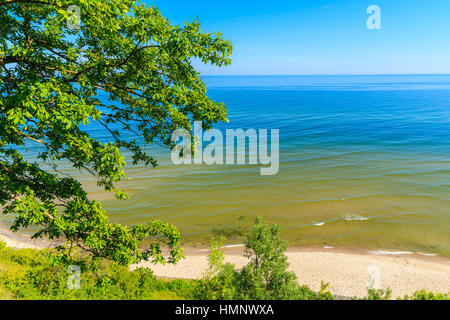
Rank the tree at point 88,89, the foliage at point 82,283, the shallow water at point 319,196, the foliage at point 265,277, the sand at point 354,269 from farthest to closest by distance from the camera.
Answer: the shallow water at point 319,196 → the sand at point 354,269 → the foliage at point 82,283 → the foliage at point 265,277 → the tree at point 88,89

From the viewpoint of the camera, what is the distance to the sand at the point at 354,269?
14.1 meters

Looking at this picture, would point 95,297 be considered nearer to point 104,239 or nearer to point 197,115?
point 104,239

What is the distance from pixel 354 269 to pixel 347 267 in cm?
39

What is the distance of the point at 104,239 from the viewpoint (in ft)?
26.3

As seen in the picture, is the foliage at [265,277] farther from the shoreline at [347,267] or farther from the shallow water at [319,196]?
the shallow water at [319,196]

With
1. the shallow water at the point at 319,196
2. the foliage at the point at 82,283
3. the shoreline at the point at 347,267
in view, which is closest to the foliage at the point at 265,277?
the foliage at the point at 82,283

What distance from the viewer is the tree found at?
241 inches

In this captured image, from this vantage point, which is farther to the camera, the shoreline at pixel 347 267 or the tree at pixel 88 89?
the shoreline at pixel 347 267

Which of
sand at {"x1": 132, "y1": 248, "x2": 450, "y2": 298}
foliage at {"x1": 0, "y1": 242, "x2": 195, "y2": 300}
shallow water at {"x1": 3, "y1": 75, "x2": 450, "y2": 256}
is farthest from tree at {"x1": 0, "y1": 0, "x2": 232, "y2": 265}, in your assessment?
shallow water at {"x1": 3, "y1": 75, "x2": 450, "y2": 256}

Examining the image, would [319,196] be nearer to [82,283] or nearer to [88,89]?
[82,283]

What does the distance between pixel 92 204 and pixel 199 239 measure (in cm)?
1338

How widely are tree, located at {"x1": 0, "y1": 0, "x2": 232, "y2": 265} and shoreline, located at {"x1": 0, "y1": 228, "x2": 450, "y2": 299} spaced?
29.1ft

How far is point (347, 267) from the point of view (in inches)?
625

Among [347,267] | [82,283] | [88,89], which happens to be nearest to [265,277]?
[82,283]
